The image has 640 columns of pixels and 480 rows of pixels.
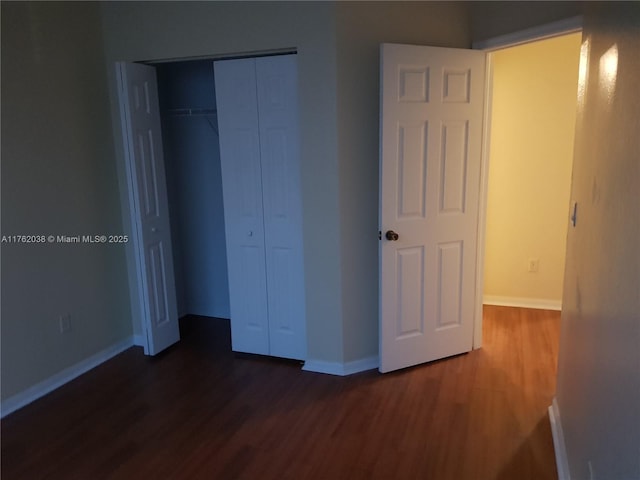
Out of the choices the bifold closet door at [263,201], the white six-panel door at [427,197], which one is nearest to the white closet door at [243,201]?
the bifold closet door at [263,201]

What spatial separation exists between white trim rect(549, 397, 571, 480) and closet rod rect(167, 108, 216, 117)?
2966 millimetres

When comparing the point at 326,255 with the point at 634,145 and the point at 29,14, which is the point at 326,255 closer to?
the point at 634,145

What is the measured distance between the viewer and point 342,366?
2.93 metres

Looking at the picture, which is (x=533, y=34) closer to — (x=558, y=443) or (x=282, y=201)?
(x=282, y=201)

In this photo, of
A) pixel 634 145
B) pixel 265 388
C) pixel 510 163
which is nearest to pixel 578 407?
pixel 634 145

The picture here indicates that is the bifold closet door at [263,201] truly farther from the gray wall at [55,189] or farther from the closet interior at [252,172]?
the gray wall at [55,189]

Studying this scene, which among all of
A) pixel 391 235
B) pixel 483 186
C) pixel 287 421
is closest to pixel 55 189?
pixel 287 421

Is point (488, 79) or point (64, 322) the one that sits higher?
point (488, 79)

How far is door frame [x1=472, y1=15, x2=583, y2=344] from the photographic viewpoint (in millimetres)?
2520

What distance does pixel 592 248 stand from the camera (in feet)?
5.63

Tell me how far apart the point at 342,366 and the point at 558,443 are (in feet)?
4.06

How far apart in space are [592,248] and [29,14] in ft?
9.98

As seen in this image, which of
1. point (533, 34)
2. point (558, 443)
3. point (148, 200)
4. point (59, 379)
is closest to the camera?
point (558, 443)

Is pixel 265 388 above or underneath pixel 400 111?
underneath
